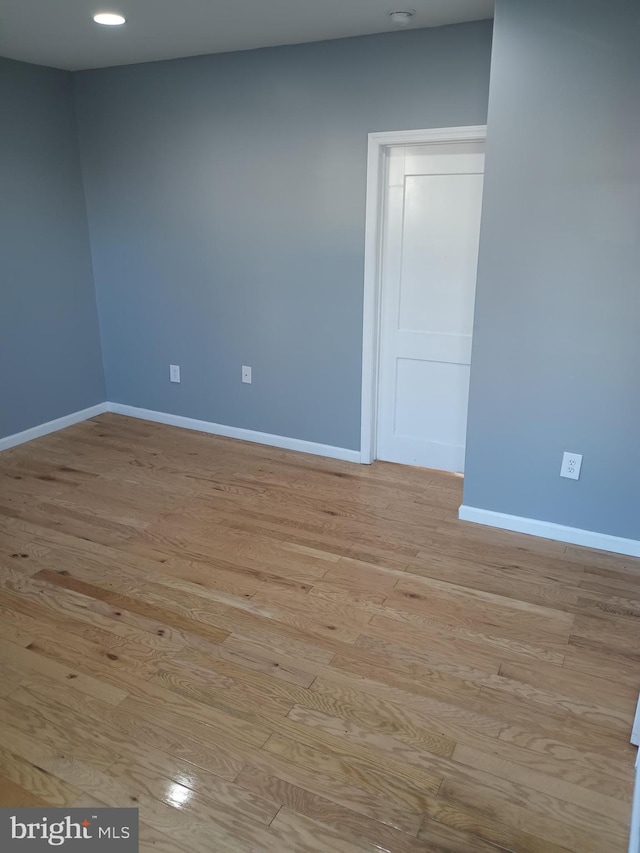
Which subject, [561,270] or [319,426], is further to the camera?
[319,426]

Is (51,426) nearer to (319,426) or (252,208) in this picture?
(319,426)

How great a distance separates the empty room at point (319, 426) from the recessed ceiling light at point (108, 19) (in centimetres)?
4

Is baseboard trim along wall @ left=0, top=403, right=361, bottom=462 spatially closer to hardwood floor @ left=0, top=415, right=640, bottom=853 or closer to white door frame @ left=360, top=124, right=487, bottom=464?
white door frame @ left=360, top=124, right=487, bottom=464

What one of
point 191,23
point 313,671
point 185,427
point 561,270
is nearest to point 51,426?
point 185,427

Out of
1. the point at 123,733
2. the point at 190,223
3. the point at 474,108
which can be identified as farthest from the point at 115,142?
the point at 123,733

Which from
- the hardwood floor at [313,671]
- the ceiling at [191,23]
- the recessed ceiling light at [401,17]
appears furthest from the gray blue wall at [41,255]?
the recessed ceiling light at [401,17]

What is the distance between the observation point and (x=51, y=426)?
4.33m

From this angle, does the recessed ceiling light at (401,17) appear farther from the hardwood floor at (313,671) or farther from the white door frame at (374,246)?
the hardwood floor at (313,671)

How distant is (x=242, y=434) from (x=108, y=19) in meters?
2.40

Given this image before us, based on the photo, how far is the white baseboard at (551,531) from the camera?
289 cm

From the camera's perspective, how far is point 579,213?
8.57 feet

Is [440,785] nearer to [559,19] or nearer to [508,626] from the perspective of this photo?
[508,626]

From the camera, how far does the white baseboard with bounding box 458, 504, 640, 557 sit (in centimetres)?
289

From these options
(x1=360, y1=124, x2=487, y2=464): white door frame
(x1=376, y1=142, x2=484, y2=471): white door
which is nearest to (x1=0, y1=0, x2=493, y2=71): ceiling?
(x1=360, y1=124, x2=487, y2=464): white door frame
